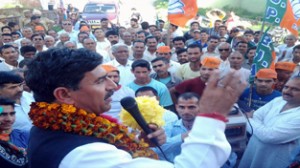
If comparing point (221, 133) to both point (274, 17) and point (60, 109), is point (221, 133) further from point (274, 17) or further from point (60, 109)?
point (274, 17)

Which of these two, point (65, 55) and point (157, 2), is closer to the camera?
point (65, 55)

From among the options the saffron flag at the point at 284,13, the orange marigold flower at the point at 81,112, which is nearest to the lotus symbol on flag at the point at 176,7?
the saffron flag at the point at 284,13

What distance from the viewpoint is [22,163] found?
8.55 ft

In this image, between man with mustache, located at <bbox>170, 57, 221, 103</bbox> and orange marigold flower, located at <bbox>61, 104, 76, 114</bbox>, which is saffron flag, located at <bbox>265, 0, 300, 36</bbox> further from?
orange marigold flower, located at <bbox>61, 104, 76, 114</bbox>

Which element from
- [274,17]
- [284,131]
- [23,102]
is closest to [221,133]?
[284,131]

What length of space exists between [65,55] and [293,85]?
8.48ft

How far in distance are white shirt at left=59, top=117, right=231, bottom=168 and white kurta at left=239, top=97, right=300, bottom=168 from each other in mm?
1885


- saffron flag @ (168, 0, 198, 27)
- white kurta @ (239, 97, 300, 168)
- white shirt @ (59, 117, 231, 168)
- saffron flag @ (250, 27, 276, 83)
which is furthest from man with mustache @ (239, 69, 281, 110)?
white shirt @ (59, 117, 231, 168)

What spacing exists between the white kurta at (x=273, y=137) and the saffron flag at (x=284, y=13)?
2.56 metres

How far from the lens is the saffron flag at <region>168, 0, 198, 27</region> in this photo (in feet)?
23.2

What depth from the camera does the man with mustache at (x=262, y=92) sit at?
4359mm

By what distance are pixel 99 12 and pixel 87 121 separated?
576 inches

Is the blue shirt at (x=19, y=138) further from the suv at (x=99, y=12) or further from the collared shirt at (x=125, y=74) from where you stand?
the suv at (x=99, y=12)

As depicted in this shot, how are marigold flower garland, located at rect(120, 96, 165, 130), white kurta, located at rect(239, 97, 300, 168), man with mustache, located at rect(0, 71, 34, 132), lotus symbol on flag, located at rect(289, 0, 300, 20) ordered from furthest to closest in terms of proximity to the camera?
lotus symbol on flag, located at rect(289, 0, 300, 20), man with mustache, located at rect(0, 71, 34, 132), white kurta, located at rect(239, 97, 300, 168), marigold flower garland, located at rect(120, 96, 165, 130)
